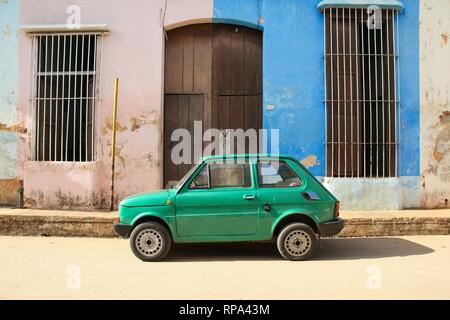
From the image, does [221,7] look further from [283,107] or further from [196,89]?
[283,107]

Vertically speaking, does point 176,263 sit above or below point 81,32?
below

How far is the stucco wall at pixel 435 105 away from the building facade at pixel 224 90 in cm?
2

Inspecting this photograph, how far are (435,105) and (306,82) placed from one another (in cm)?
256

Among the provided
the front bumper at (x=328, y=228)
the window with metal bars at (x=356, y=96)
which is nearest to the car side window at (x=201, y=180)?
the front bumper at (x=328, y=228)

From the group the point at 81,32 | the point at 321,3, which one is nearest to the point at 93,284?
the point at 81,32

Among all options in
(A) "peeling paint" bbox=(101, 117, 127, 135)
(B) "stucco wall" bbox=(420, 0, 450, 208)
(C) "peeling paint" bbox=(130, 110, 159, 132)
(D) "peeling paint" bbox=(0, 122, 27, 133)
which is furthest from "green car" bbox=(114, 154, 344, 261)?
(D) "peeling paint" bbox=(0, 122, 27, 133)

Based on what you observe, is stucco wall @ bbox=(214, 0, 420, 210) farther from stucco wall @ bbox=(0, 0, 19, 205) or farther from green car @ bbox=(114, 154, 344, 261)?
stucco wall @ bbox=(0, 0, 19, 205)

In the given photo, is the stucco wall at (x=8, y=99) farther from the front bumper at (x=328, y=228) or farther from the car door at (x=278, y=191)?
the front bumper at (x=328, y=228)

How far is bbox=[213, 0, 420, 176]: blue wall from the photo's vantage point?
359 inches

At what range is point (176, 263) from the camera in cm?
591

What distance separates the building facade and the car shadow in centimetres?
167

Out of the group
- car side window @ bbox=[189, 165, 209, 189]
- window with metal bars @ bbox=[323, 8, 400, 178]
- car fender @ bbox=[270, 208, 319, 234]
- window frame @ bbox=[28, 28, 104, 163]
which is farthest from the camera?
window frame @ bbox=[28, 28, 104, 163]

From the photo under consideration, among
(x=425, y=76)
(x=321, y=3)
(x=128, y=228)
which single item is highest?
(x=321, y=3)
